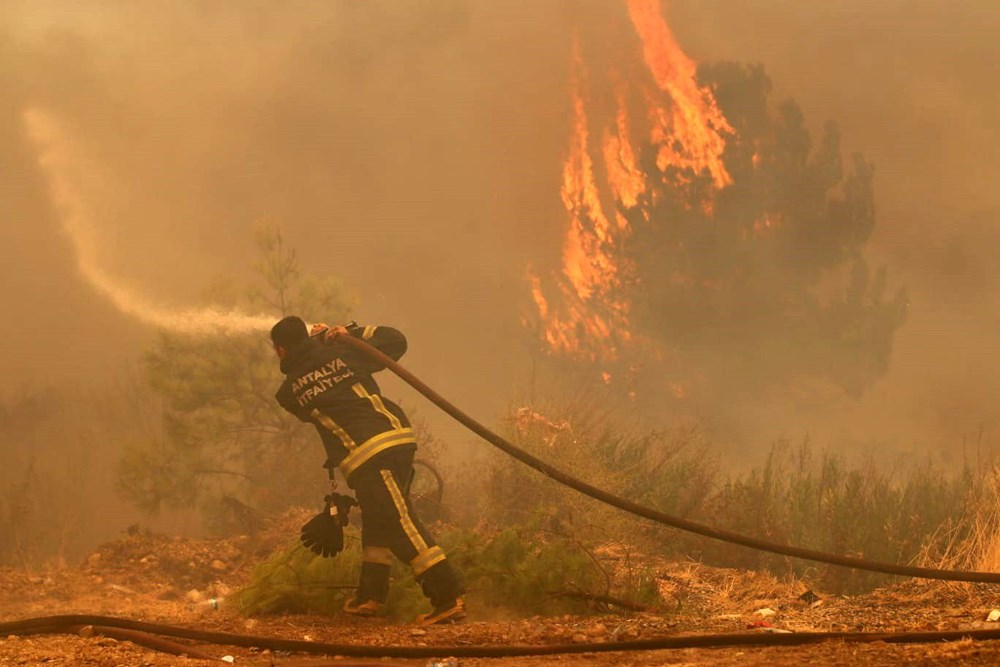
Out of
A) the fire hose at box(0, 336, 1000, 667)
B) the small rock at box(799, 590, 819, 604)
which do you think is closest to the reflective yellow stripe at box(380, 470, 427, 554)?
the fire hose at box(0, 336, 1000, 667)

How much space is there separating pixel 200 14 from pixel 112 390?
1544 centimetres

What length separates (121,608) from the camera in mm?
9109

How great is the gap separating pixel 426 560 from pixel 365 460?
2.65 feet

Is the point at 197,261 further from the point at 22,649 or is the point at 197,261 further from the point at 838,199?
the point at 22,649

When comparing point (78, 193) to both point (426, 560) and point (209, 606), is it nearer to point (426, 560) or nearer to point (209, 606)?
point (209, 606)

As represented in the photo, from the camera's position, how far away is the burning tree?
76.1 feet

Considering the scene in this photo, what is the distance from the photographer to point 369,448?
22.6 feet

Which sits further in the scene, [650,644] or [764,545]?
[764,545]

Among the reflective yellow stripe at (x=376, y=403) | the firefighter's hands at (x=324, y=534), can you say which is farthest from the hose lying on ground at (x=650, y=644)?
the reflective yellow stripe at (x=376, y=403)

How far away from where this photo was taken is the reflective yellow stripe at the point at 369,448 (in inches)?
271

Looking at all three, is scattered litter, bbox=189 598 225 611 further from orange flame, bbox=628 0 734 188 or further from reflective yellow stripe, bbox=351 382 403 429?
orange flame, bbox=628 0 734 188

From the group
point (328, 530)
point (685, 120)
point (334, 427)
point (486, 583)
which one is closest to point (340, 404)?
point (334, 427)

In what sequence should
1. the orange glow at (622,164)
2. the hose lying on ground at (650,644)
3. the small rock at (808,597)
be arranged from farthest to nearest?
the orange glow at (622,164), the small rock at (808,597), the hose lying on ground at (650,644)

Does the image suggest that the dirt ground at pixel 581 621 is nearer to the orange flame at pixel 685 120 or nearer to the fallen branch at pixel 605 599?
the fallen branch at pixel 605 599
